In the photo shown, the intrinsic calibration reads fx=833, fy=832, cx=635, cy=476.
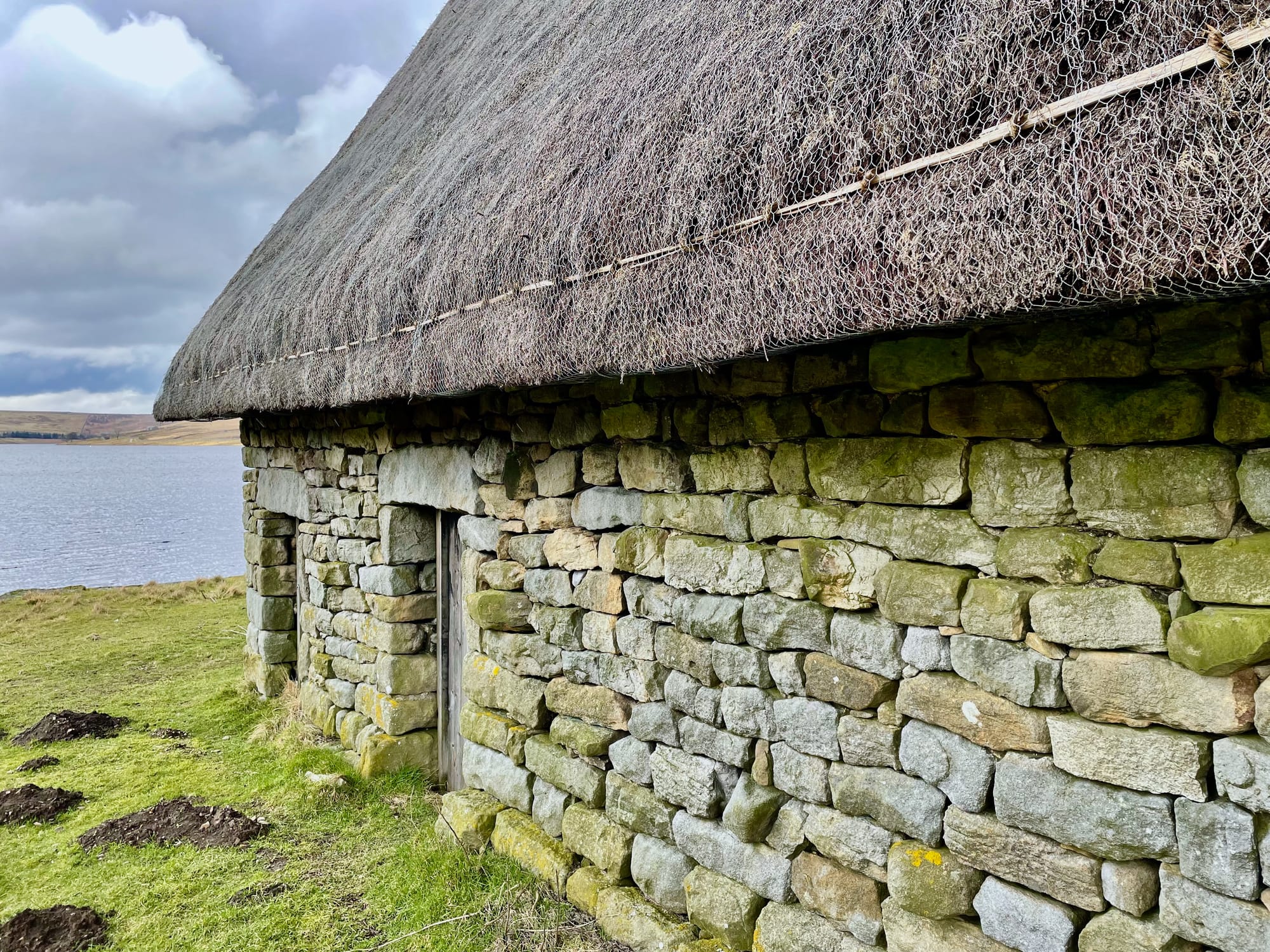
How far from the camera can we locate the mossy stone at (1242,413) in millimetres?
1701

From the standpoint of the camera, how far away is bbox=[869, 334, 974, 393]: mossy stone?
216cm

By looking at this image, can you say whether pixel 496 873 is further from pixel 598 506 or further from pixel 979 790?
pixel 979 790

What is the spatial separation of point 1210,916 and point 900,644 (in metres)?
0.86

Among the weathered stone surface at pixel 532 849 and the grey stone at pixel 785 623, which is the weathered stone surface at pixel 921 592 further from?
the weathered stone surface at pixel 532 849

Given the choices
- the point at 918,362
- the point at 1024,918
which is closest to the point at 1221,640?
the point at 1024,918

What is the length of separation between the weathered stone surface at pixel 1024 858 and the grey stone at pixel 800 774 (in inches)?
16.0

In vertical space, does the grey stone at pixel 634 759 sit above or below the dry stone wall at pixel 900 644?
below

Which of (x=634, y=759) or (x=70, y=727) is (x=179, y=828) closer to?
(x=70, y=727)

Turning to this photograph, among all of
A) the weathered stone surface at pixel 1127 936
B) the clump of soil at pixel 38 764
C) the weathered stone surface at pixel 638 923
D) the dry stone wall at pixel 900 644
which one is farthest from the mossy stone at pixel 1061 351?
the clump of soil at pixel 38 764

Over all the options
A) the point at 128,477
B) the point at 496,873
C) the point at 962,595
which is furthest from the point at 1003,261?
the point at 128,477

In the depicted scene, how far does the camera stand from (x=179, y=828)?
4.52m

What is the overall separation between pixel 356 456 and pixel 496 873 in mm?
2884

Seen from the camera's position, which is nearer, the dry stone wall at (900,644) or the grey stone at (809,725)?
the dry stone wall at (900,644)

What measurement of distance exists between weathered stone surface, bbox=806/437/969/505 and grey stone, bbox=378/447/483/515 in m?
2.07
